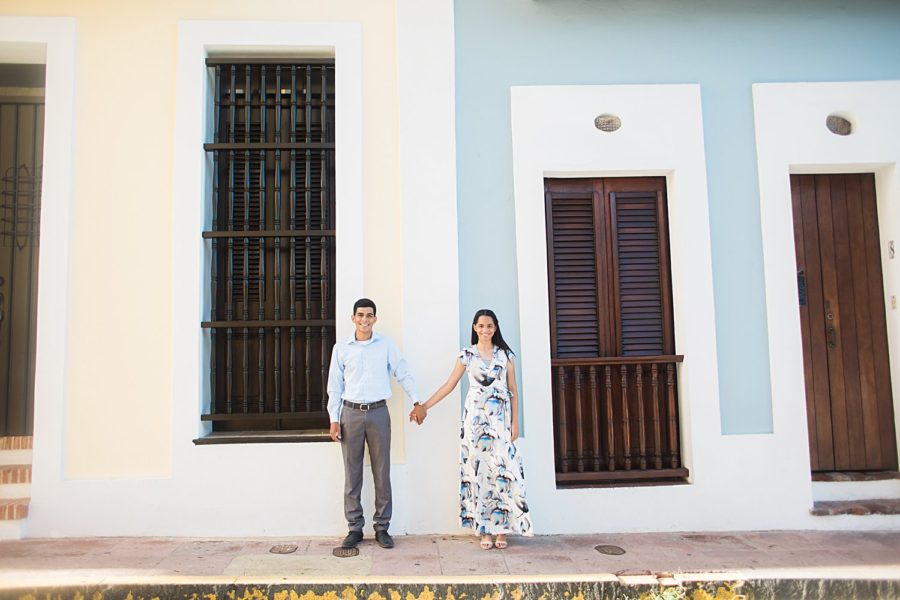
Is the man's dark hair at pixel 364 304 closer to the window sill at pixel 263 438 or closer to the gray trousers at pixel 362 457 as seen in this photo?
the gray trousers at pixel 362 457

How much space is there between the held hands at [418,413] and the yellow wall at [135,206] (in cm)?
63

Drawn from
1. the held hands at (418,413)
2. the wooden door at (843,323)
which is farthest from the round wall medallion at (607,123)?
the held hands at (418,413)

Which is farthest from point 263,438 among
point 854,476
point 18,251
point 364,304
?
point 854,476

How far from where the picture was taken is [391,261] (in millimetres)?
4898

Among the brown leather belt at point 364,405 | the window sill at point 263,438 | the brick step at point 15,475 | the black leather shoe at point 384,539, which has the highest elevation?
the brown leather belt at point 364,405

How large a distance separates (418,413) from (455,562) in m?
1.01

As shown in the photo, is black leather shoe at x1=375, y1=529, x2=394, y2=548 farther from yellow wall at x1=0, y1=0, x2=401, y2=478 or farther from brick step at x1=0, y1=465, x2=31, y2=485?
brick step at x1=0, y1=465, x2=31, y2=485

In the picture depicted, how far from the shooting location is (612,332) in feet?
16.9

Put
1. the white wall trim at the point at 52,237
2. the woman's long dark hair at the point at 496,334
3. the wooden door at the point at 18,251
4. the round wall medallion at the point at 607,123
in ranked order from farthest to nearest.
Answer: the wooden door at the point at 18,251 < the round wall medallion at the point at 607,123 < the white wall trim at the point at 52,237 < the woman's long dark hair at the point at 496,334

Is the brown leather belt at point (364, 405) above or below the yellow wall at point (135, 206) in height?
below

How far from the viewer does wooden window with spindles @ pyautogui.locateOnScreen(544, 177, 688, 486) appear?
5031mm

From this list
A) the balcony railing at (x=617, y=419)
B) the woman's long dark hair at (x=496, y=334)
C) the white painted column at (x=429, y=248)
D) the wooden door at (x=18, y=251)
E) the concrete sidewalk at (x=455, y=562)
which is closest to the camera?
the concrete sidewalk at (x=455, y=562)

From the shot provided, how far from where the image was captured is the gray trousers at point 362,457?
4.48 meters

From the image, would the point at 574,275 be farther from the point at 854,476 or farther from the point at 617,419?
the point at 854,476
